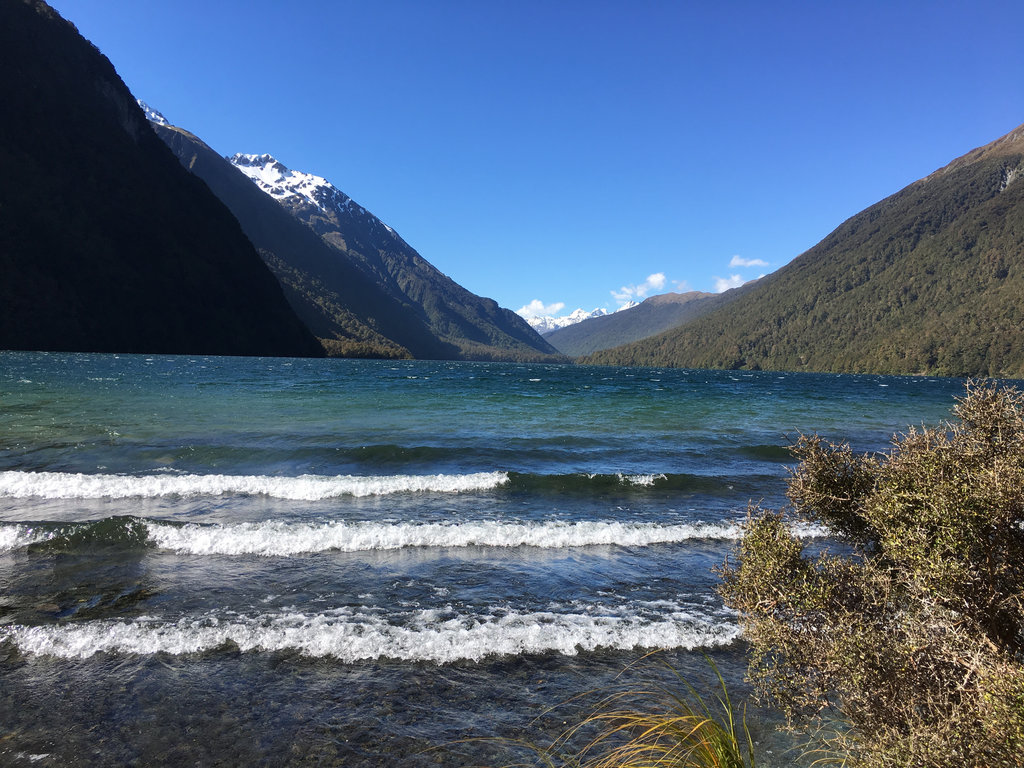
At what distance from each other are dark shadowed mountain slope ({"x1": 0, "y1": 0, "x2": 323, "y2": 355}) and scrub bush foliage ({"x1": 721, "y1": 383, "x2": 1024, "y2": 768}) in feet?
482

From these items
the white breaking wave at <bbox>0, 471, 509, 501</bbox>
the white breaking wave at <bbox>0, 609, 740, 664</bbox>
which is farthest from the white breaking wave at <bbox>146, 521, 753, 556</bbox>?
the white breaking wave at <bbox>0, 471, 509, 501</bbox>

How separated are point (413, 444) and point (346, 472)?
4139 millimetres

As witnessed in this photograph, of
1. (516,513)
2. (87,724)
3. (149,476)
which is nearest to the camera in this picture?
(87,724)

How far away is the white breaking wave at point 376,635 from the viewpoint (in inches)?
228

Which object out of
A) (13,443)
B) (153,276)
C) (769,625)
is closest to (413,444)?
(13,443)

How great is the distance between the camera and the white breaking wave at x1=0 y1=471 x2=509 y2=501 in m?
12.5

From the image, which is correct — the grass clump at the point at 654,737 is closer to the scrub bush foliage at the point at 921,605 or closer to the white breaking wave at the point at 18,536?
the scrub bush foliage at the point at 921,605

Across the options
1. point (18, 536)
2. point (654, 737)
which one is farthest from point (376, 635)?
point (18, 536)

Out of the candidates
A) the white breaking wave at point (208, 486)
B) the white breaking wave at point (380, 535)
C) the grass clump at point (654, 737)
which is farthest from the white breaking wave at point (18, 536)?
the grass clump at point (654, 737)

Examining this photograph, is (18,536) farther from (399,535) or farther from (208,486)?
(399,535)

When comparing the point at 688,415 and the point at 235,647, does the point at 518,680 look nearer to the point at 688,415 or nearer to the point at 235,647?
the point at 235,647

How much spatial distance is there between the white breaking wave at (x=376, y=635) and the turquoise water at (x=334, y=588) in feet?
0.10

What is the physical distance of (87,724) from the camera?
14.6 feet

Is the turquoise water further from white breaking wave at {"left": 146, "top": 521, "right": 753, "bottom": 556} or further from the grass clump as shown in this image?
the grass clump
